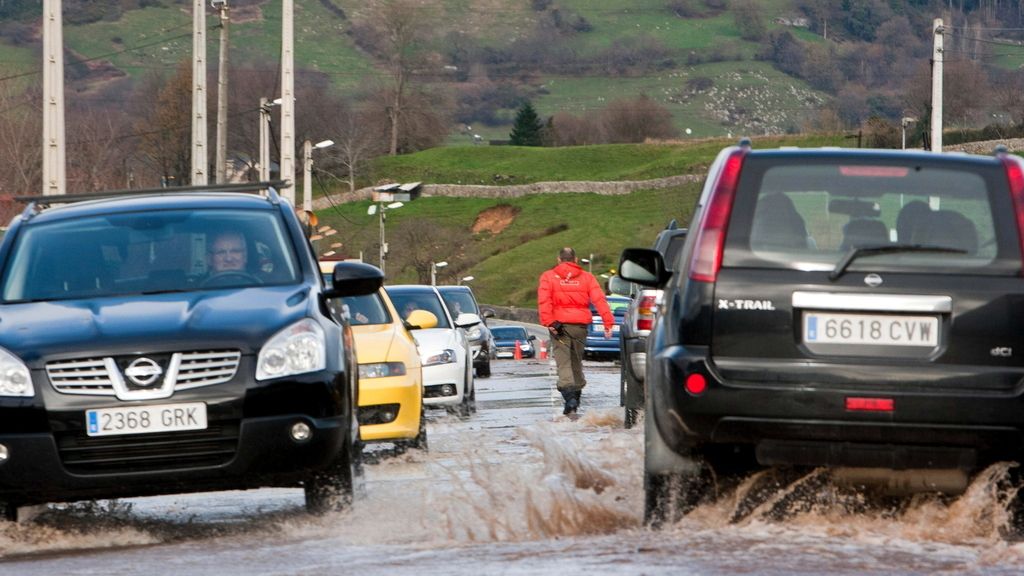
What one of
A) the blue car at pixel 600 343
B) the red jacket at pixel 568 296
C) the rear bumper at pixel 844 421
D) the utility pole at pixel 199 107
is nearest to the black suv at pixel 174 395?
the rear bumper at pixel 844 421

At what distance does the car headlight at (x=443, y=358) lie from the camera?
62.7ft

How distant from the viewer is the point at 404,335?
14.4 meters

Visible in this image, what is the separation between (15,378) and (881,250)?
3833 millimetres

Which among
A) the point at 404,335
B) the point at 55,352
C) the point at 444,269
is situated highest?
the point at 55,352

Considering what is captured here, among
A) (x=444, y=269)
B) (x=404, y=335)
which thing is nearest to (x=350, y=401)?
(x=404, y=335)

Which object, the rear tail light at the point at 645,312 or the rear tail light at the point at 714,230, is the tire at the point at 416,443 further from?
the rear tail light at the point at 714,230

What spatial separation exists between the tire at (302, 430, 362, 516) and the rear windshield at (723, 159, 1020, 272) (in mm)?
2425

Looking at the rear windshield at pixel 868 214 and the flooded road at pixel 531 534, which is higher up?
the rear windshield at pixel 868 214

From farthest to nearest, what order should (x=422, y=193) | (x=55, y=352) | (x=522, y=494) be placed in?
(x=422, y=193) < (x=522, y=494) < (x=55, y=352)

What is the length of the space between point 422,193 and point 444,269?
3106cm

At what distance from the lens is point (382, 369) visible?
13672 mm

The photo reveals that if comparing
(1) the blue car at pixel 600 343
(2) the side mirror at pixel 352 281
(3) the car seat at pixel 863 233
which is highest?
(3) the car seat at pixel 863 233

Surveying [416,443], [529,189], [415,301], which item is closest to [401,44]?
[529,189]

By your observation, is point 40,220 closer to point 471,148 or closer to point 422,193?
point 422,193
